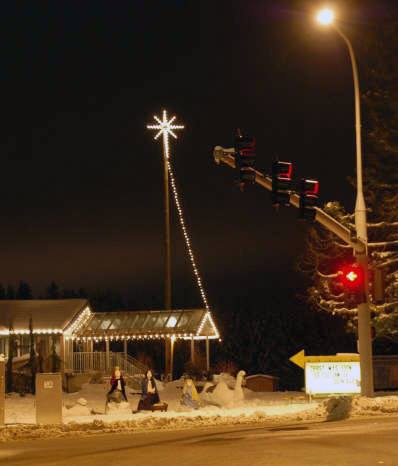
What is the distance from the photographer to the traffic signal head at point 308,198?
71.7 ft

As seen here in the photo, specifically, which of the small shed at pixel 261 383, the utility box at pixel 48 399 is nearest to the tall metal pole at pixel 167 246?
the small shed at pixel 261 383

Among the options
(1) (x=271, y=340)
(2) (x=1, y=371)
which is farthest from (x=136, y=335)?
(2) (x=1, y=371)

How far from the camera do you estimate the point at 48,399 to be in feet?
75.7

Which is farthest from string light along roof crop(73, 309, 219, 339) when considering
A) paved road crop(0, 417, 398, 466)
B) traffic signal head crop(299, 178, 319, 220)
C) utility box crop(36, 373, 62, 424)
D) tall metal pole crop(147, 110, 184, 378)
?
paved road crop(0, 417, 398, 466)

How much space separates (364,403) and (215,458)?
10.1 meters

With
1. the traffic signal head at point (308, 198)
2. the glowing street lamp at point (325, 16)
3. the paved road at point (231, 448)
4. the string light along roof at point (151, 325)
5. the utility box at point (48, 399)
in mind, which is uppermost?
the glowing street lamp at point (325, 16)

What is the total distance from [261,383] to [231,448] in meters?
23.6

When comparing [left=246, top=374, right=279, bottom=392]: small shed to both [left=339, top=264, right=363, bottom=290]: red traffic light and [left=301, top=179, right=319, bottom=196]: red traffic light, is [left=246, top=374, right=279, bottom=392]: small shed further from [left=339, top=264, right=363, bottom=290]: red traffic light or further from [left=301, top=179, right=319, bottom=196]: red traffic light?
[left=301, top=179, right=319, bottom=196]: red traffic light

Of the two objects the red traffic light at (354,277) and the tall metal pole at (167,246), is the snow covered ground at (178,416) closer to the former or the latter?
the red traffic light at (354,277)

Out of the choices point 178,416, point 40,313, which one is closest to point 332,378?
point 178,416

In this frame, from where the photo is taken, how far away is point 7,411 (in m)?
28.1

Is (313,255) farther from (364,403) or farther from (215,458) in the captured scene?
(215,458)

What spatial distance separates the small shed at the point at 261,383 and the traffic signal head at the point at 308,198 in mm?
18013

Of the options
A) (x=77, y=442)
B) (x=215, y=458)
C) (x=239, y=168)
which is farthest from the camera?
(x=239, y=168)
